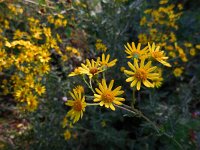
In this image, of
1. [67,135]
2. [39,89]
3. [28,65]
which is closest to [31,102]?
[39,89]

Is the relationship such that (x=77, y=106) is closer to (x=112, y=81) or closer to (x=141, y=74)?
(x=112, y=81)

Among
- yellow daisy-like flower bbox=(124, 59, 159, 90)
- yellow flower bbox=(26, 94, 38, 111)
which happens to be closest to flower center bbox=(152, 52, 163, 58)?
yellow daisy-like flower bbox=(124, 59, 159, 90)

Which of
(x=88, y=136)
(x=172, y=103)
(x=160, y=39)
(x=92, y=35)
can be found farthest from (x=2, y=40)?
(x=172, y=103)

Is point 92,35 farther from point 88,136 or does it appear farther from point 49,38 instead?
point 88,136

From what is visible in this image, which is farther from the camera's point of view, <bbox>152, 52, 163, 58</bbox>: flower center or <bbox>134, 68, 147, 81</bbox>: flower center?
<bbox>152, 52, 163, 58</bbox>: flower center

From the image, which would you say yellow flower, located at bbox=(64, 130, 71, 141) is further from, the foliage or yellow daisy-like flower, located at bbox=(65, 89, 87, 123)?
yellow daisy-like flower, located at bbox=(65, 89, 87, 123)
